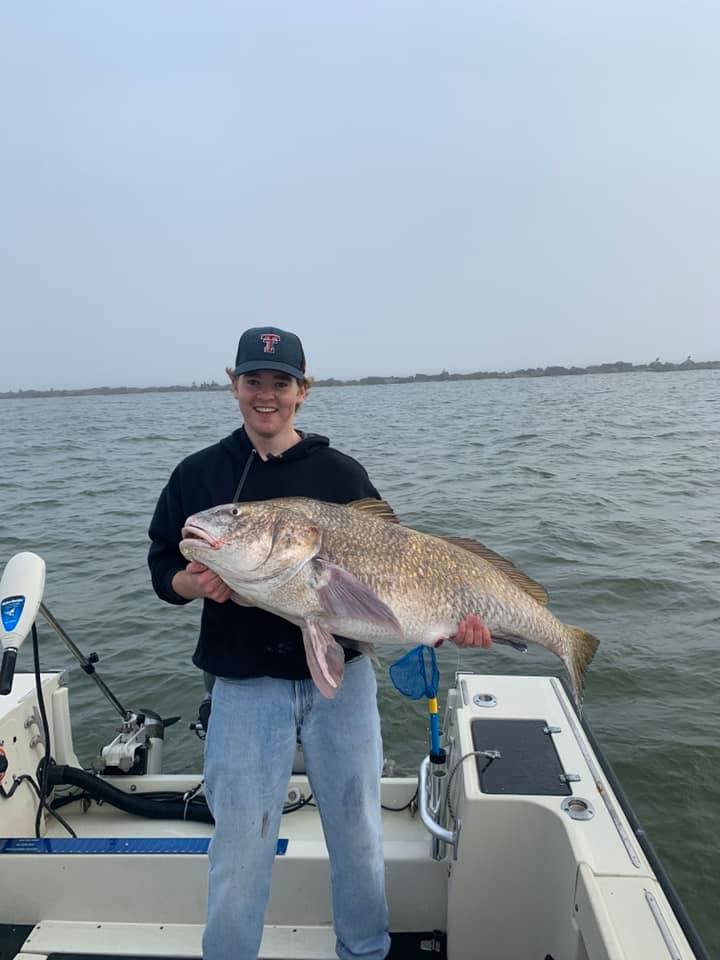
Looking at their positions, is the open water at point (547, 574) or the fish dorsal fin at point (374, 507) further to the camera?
the open water at point (547, 574)

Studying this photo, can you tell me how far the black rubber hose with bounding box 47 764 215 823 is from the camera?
380cm

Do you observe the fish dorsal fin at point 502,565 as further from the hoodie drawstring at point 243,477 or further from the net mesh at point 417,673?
the hoodie drawstring at point 243,477

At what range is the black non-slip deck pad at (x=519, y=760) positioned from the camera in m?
2.76

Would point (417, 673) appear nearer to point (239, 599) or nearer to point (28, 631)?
point (239, 599)

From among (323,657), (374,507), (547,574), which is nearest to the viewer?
(323,657)

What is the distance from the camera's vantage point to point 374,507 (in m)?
3.07

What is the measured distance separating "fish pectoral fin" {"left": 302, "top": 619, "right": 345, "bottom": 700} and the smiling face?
90 cm

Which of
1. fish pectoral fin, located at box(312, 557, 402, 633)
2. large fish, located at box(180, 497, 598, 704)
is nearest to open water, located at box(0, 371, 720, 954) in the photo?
large fish, located at box(180, 497, 598, 704)

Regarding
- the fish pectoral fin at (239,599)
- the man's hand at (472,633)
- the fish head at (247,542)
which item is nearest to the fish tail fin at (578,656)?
the man's hand at (472,633)

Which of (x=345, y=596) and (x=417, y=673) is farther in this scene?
(x=417, y=673)

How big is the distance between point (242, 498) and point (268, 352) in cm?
68

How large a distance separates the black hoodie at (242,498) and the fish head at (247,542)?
236mm

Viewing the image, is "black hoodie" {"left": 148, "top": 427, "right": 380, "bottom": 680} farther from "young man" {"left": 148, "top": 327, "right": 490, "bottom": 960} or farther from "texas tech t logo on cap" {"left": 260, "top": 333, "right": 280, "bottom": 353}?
"texas tech t logo on cap" {"left": 260, "top": 333, "right": 280, "bottom": 353}

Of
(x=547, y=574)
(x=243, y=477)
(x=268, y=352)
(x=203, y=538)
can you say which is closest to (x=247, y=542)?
(x=203, y=538)
